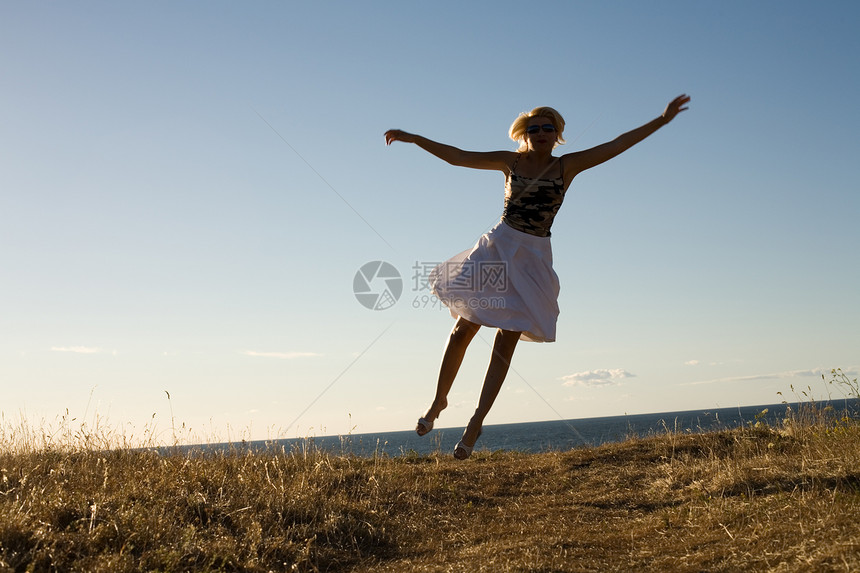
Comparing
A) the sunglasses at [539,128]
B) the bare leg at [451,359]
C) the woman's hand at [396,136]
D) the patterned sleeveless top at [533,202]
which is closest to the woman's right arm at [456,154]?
the woman's hand at [396,136]

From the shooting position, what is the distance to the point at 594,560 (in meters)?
3.64

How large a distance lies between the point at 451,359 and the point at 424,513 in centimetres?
129

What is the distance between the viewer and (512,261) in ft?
16.7

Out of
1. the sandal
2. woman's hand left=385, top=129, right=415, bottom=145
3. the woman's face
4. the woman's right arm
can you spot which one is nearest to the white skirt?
the woman's right arm

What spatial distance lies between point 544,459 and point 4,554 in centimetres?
566

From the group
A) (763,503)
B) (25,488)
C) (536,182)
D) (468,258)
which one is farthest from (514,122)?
(25,488)

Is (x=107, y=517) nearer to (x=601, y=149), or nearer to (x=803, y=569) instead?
(x=803, y=569)

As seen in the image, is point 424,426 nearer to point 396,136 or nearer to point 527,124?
point 396,136

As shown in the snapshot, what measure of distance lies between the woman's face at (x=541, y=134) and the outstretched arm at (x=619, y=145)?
0.20m

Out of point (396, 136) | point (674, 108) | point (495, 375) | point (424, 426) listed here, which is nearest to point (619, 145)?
point (674, 108)

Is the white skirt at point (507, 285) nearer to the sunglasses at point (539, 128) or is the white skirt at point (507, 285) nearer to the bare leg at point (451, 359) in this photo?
the bare leg at point (451, 359)

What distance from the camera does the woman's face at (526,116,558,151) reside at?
5.18 meters

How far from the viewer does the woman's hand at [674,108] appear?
16.0 ft

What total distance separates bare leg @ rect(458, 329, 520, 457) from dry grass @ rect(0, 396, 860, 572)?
2.42 ft
